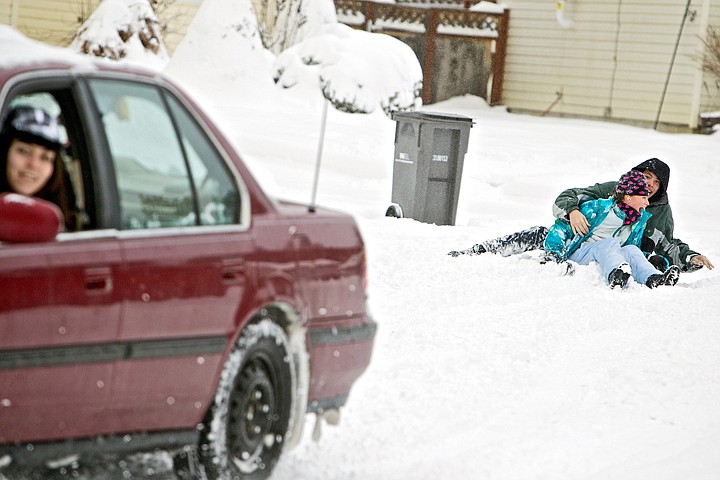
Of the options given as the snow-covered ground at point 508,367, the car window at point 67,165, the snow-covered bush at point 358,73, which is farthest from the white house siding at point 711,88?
the car window at point 67,165

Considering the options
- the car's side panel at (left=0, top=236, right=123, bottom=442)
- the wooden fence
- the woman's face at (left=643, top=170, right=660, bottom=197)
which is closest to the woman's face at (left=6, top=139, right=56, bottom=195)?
the car's side panel at (left=0, top=236, right=123, bottom=442)

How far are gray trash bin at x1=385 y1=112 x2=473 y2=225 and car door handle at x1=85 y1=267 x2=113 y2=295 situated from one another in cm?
957

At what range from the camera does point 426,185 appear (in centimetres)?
1381

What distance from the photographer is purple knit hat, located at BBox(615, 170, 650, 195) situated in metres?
10.6

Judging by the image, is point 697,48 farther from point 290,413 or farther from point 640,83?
point 290,413

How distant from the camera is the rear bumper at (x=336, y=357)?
517cm

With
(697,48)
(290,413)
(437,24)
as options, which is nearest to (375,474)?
(290,413)

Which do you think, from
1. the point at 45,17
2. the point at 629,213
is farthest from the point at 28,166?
the point at 45,17

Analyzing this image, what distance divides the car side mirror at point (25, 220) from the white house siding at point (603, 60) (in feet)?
83.1

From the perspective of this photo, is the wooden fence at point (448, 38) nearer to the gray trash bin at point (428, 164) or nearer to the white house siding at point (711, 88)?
the white house siding at point (711, 88)

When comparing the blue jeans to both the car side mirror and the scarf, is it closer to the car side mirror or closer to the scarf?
the scarf

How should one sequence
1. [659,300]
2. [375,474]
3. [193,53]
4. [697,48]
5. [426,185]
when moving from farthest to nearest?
[697,48], [193,53], [426,185], [659,300], [375,474]

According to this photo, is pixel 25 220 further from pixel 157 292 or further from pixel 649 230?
pixel 649 230

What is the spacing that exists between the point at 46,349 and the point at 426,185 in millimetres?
10070
